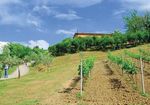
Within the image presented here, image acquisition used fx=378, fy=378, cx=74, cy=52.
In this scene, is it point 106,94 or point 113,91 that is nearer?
point 106,94

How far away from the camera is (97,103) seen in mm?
18625

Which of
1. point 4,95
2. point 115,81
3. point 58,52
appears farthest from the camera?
point 58,52

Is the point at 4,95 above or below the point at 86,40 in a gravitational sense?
below

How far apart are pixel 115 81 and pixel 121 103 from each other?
9.94 m

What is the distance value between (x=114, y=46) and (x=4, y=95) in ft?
192

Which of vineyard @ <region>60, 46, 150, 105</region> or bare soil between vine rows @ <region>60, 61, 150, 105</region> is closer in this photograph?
bare soil between vine rows @ <region>60, 61, 150, 105</region>

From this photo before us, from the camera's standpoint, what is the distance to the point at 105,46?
270 ft

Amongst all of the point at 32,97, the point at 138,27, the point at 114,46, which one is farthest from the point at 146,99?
the point at 138,27

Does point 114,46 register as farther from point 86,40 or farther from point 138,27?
point 138,27

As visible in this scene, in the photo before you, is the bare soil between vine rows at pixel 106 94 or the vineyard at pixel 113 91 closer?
the bare soil between vine rows at pixel 106 94

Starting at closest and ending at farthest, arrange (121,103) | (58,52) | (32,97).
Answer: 1. (121,103)
2. (32,97)
3. (58,52)

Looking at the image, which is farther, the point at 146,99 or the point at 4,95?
the point at 4,95

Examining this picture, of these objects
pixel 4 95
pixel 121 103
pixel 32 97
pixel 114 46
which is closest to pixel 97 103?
pixel 121 103

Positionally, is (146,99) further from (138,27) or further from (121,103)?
(138,27)
